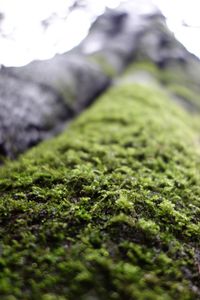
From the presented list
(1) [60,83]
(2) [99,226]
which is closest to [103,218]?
(2) [99,226]

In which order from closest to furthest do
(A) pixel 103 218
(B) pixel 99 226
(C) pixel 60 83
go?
(B) pixel 99 226
(A) pixel 103 218
(C) pixel 60 83

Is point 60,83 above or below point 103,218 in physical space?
above

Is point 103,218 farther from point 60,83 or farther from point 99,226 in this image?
point 60,83

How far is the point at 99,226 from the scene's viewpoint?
13.7 feet

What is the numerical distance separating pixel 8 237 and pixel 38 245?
42 centimetres

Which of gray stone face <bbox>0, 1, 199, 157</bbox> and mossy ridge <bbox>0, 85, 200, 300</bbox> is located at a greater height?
gray stone face <bbox>0, 1, 199, 157</bbox>

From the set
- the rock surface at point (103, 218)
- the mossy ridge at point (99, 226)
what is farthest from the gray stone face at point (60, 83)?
the mossy ridge at point (99, 226)

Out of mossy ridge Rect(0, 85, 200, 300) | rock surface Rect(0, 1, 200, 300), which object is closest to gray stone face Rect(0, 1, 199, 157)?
rock surface Rect(0, 1, 200, 300)

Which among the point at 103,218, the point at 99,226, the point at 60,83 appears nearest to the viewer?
the point at 99,226

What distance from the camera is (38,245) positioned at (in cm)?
377

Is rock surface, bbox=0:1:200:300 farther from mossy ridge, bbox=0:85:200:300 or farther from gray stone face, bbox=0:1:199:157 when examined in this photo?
gray stone face, bbox=0:1:199:157

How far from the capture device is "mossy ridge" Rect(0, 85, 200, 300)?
333 centimetres

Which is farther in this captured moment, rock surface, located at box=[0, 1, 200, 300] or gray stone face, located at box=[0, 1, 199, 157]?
gray stone face, located at box=[0, 1, 199, 157]

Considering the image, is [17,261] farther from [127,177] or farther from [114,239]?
[127,177]
